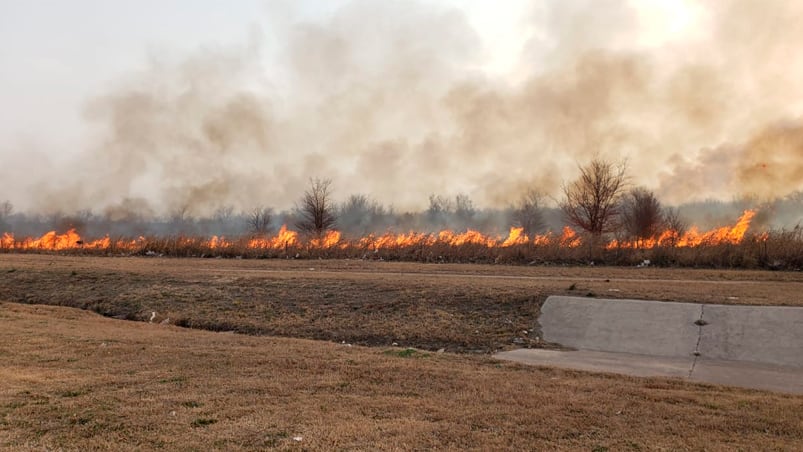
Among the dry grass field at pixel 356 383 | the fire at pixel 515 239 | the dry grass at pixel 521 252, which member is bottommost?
the dry grass field at pixel 356 383

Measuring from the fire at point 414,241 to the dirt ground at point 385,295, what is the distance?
4702 mm

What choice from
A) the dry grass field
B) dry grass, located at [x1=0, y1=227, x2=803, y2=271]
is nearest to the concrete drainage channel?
the dry grass field

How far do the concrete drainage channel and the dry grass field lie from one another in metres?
0.87

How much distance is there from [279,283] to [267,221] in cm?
4940

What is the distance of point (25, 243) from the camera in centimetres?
4656

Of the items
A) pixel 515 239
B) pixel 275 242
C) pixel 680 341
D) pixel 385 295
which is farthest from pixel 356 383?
pixel 275 242

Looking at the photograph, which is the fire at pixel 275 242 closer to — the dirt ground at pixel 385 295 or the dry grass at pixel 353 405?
the dirt ground at pixel 385 295

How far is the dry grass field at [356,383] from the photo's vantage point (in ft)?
17.7

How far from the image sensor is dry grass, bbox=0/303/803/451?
208 inches

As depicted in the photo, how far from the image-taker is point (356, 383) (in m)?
7.59

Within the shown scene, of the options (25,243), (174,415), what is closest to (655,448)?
(174,415)

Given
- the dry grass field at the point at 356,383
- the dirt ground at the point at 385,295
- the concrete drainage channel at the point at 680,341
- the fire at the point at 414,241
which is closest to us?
the dry grass field at the point at 356,383

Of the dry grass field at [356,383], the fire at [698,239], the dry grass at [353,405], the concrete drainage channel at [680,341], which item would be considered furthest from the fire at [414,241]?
the dry grass at [353,405]

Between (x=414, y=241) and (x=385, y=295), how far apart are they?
1472cm
